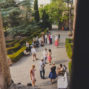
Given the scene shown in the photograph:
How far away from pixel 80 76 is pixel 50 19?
33.8m

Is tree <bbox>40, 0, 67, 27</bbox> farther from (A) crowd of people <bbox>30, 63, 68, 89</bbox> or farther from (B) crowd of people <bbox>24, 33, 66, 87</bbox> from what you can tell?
(A) crowd of people <bbox>30, 63, 68, 89</bbox>

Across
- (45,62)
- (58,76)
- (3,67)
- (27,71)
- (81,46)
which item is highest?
(81,46)

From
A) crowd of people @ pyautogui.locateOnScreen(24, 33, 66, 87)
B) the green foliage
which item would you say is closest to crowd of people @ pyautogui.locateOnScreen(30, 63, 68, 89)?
crowd of people @ pyautogui.locateOnScreen(24, 33, 66, 87)

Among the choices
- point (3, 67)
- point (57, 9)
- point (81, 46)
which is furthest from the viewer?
point (57, 9)

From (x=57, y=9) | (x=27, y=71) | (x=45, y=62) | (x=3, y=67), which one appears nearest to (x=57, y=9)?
(x=57, y=9)

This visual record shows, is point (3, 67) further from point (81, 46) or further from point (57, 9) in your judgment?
point (57, 9)

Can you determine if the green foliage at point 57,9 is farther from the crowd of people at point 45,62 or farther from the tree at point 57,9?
the crowd of people at point 45,62

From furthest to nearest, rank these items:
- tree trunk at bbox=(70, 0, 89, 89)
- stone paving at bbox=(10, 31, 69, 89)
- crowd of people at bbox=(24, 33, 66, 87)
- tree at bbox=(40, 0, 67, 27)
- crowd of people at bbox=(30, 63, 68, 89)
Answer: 1. tree at bbox=(40, 0, 67, 27)
2. stone paving at bbox=(10, 31, 69, 89)
3. crowd of people at bbox=(24, 33, 66, 87)
4. crowd of people at bbox=(30, 63, 68, 89)
5. tree trunk at bbox=(70, 0, 89, 89)

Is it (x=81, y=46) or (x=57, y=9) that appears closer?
(x=81, y=46)

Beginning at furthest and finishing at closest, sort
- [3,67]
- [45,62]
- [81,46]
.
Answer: [45,62] < [3,67] < [81,46]

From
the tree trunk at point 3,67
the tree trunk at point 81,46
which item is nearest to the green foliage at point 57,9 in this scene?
the tree trunk at point 3,67

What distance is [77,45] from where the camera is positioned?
26.6 inches

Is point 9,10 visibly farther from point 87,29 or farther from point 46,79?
point 87,29

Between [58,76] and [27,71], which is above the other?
[58,76]
